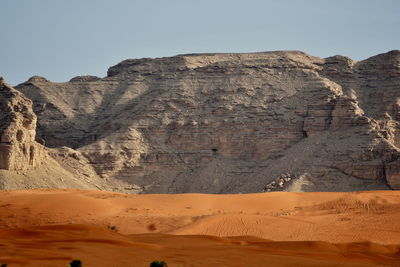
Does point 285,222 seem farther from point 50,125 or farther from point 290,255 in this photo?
point 50,125

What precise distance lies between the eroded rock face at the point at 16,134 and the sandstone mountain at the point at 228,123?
2.80 feet

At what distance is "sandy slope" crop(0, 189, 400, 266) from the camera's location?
2462 cm

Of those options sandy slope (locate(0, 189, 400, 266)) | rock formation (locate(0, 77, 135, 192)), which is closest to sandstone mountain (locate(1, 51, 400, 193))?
rock formation (locate(0, 77, 135, 192))

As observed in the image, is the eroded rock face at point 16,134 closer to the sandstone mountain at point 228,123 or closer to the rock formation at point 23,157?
the rock formation at point 23,157

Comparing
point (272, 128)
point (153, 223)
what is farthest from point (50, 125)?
point (153, 223)

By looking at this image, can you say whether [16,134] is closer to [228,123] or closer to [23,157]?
[23,157]

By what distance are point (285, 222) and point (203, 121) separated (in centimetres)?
4438

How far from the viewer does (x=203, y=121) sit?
266 ft

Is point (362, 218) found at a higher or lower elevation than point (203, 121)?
lower

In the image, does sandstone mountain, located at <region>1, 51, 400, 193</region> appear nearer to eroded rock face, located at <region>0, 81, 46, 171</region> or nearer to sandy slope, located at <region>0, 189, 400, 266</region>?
eroded rock face, located at <region>0, 81, 46, 171</region>

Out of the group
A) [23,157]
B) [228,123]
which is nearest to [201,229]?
[23,157]

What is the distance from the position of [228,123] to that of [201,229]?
44928 millimetres

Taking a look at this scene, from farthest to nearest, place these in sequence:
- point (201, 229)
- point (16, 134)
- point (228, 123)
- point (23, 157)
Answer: point (228, 123)
point (16, 134)
point (23, 157)
point (201, 229)

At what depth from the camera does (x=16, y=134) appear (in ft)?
207
